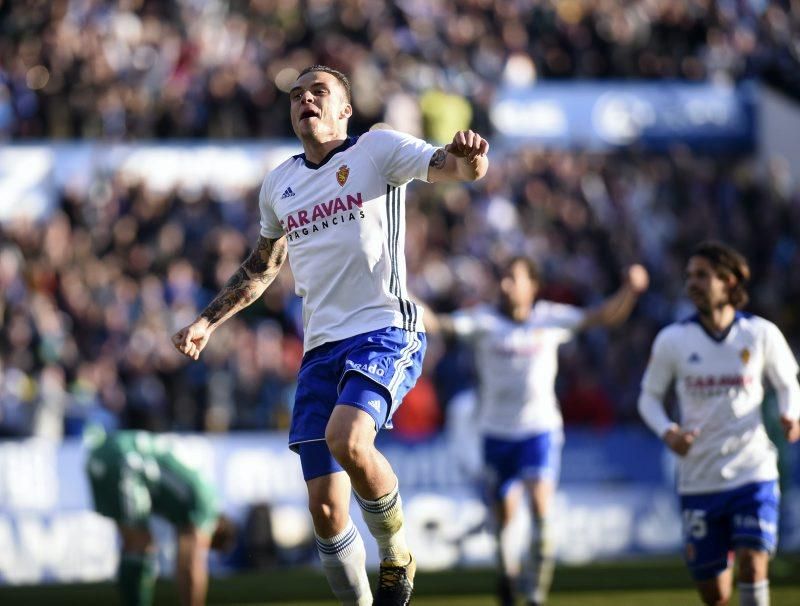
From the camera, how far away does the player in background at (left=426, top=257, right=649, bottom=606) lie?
1255 cm

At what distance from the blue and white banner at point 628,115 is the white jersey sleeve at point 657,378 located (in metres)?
16.2

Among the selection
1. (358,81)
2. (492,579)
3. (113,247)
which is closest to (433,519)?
(492,579)

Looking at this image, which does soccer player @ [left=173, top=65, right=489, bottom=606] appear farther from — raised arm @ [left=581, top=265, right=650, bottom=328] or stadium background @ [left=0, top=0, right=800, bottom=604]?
stadium background @ [left=0, top=0, right=800, bottom=604]

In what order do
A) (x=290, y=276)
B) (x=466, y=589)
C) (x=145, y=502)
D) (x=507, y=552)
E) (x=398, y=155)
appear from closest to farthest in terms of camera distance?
(x=398, y=155) < (x=145, y=502) < (x=507, y=552) < (x=466, y=589) < (x=290, y=276)

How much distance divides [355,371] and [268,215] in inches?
52.4

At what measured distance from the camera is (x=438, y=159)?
7.35 metres

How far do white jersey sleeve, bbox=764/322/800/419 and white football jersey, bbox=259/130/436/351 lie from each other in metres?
2.47

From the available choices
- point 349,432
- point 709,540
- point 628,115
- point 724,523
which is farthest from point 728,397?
point 628,115

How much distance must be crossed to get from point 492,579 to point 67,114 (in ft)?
36.3

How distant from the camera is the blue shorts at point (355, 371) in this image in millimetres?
7531

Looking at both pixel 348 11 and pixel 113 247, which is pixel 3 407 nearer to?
pixel 113 247

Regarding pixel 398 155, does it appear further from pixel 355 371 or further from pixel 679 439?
pixel 679 439

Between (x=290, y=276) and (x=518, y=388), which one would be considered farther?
(x=290, y=276)

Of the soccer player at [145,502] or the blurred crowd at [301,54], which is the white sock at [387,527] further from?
the blurred crowd at [301,54]
